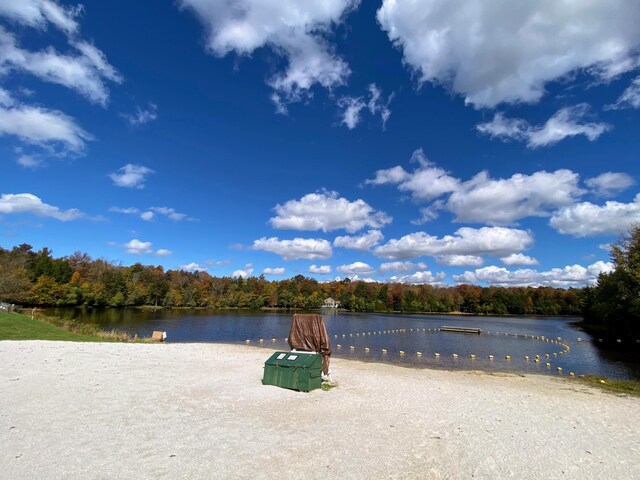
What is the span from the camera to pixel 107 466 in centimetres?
568

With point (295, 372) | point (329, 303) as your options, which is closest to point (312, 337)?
point (295, 372)

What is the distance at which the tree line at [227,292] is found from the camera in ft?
255

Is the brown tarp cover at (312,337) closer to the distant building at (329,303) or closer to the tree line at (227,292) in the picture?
the tree line at (227,292)

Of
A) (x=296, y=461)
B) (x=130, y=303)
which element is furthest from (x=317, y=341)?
(x=130, y=303)

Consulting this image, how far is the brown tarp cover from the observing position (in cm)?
1416

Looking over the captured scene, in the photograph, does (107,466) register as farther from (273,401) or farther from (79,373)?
(79,373)

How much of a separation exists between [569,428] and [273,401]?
8019mm

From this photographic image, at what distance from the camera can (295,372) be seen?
12047mm

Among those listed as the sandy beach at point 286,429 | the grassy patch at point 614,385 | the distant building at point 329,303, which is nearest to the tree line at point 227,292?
the distant building at point 329,303

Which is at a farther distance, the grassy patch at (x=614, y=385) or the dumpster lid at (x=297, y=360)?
the grassy patch at (x=614, y=385)

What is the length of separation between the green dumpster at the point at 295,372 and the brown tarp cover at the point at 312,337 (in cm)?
153

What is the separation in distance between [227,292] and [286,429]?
114366mm

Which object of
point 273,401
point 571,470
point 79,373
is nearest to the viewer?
point 571,470

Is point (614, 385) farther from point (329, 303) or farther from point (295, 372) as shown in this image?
point (329, 303)
